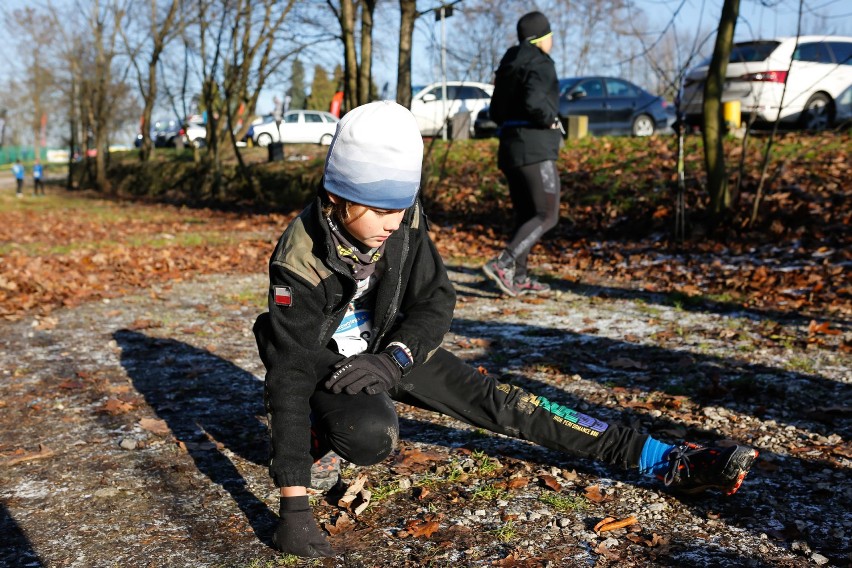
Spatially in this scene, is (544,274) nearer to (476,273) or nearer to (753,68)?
(476,273)

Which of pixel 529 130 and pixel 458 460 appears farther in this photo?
pixel 529 130

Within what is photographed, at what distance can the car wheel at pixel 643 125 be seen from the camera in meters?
20.8

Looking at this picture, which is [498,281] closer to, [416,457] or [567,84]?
[416,457]

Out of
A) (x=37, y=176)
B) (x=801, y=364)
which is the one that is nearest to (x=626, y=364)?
(x=801, y=364)

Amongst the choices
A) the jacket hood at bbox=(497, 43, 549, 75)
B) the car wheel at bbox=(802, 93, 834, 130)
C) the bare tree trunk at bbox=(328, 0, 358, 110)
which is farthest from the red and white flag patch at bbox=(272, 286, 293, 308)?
the car wheel at bbox=(802, 93, 834, 130)

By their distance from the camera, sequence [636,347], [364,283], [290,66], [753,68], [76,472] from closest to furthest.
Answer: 1. [364,283]
2. [76,472]
3. [636,347]
4. [753,68]
5. [290,66]

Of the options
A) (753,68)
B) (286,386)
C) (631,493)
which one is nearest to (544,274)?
(631,493)

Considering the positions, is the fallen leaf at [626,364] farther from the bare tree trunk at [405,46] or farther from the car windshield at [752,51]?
the car windshield at [752,51]

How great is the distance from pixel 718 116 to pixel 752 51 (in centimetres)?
662

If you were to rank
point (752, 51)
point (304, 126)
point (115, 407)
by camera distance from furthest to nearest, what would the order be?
point (304, 126)
point (752, 51)
point (115, 407)

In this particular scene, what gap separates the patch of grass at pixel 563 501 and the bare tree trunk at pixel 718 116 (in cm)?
677

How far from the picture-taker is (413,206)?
285 cm

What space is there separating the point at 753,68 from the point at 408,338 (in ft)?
43.5

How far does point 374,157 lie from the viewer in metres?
2.53
